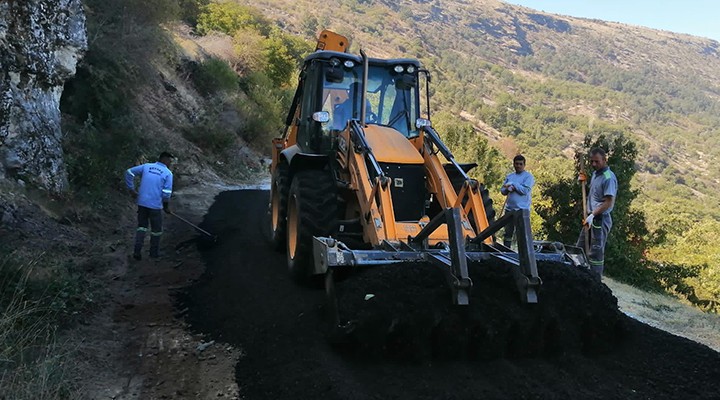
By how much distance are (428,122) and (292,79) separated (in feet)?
101

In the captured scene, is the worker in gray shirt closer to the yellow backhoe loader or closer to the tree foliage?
the yellow backhoe loader

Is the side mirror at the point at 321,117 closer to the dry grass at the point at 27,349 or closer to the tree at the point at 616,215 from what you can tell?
the dry grass at the point at 27,349

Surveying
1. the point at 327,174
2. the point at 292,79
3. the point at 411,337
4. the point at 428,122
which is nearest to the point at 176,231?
the point at 327,174

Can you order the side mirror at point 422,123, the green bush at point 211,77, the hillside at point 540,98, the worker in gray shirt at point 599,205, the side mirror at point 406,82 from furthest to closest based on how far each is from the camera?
the hillside at point 540,98 → the green bush at point 211,77 → the side mirror at point 406,82 → the side mirror at point 422,123 → the worker in gray shirt at point 599,205

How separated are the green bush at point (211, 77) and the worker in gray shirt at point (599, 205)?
1983 cm

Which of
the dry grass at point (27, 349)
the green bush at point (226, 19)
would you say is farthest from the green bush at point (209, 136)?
the green bush at point (226, 19)

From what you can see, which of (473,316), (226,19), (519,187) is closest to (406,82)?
(519,187)

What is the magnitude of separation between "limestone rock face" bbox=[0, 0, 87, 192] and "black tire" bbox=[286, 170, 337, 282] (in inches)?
171

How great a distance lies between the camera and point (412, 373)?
375cm

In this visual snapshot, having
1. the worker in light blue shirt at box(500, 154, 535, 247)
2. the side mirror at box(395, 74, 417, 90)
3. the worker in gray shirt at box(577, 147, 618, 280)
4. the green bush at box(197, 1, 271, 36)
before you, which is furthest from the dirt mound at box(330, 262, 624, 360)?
the green bush at box(197, 1, 271, 36)

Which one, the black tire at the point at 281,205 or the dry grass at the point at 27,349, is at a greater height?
the black tire at the point at 281,205

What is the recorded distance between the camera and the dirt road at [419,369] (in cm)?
358

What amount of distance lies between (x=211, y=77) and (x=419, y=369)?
21.9m

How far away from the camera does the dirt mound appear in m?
3.86
